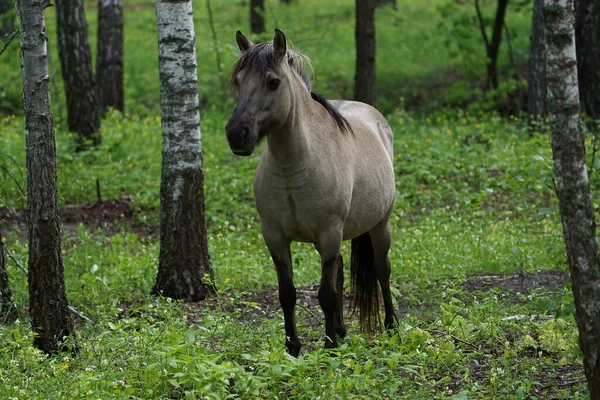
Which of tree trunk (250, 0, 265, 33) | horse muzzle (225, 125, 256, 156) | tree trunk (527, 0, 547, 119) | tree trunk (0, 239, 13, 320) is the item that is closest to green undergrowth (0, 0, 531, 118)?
tree trunk (250, 0, 265, 33)

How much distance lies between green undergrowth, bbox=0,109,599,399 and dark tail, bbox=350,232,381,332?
0.67 ft

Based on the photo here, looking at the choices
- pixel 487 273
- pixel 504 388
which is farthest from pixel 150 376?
pixel 487 273

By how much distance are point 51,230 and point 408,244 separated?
5.09m

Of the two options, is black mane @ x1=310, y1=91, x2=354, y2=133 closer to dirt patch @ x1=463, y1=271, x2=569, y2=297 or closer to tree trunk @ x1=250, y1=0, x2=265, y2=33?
dirt patch @ x1=463, y1=271, x2=569, y2=297

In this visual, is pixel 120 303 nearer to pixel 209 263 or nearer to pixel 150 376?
pixel 209 263

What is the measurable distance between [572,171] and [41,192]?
368 cm

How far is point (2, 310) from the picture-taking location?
7094mm

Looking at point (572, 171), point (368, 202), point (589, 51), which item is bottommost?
point (368, 202)

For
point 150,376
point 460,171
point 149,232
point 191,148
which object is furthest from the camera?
point 460,171

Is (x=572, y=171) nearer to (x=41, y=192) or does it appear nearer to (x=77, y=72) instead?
A: (x=41, y=192)

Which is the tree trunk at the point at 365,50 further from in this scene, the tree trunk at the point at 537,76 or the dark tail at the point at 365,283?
the dark tail at the point at 365,283

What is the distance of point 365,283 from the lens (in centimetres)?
761

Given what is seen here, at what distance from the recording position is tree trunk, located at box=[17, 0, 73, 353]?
5.92 m

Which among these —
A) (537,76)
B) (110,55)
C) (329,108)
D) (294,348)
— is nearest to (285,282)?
(294,348)
